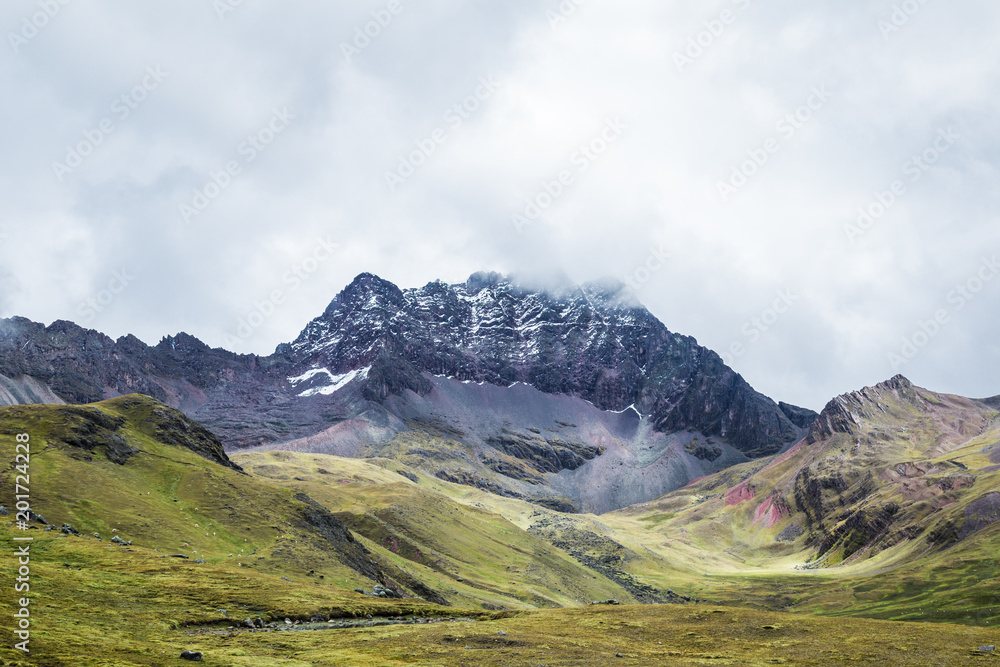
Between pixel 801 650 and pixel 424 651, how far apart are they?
113 feet

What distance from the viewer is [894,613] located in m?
178

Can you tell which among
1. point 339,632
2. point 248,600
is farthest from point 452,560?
point 339,632

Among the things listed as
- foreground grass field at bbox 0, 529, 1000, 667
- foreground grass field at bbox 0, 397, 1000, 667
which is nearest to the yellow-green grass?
foreground grass field at bbox 0, 397, 1000, 667

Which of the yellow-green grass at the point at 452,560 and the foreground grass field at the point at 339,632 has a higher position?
the foreground grass field at the point at 339,632

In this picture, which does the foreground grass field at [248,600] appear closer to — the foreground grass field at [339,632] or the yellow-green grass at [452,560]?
the foreground grass field at [339,632]

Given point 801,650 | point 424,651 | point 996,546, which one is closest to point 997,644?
point 801,650

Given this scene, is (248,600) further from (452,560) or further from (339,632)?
(452,560)

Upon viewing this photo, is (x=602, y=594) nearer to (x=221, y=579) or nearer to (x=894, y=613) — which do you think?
(x=894, y=613)

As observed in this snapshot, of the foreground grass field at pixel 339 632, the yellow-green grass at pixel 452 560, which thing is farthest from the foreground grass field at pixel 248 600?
the yellow-green grass at pixel 452 560

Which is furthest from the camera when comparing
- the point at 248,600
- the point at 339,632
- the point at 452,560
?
the point at 452,560

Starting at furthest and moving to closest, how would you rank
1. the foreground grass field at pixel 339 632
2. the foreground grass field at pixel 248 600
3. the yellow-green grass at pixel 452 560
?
1. the yellow-green grass at pixel 452 560
2. the foreground grass field at pixel 248 600
3. the foreground grass field at pixel 339 632

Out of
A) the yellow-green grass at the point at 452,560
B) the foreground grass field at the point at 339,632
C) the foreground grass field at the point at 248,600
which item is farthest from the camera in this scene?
the yellow-green grass at the point at 452,560

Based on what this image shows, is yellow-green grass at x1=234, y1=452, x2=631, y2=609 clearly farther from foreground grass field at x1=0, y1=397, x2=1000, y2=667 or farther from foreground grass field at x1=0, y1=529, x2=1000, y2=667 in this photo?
foreground grass field at x1=0, y1=529, x2=1000, y2=667

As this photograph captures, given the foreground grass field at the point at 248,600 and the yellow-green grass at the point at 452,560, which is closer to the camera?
the foreground grass field at the point at 248,600
